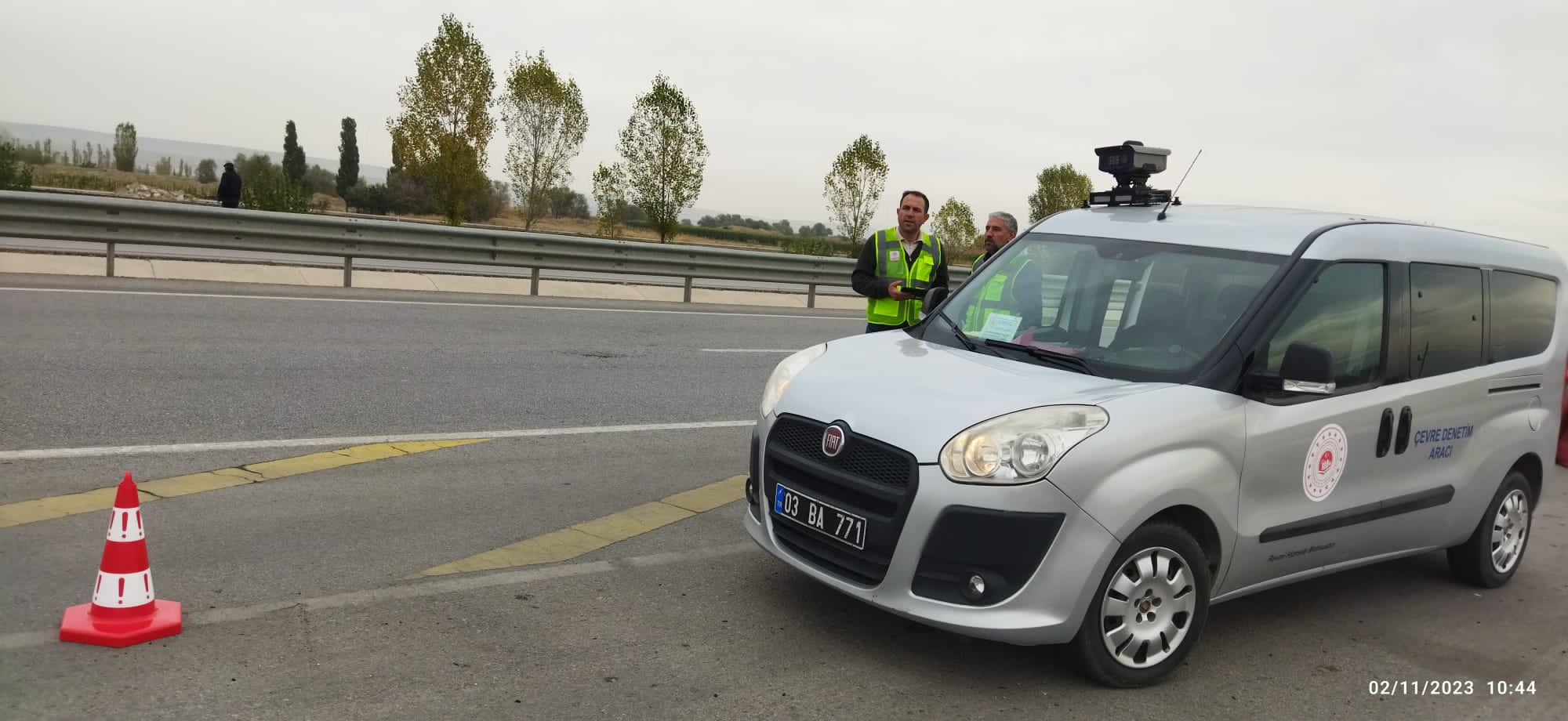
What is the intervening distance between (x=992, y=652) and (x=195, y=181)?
61047 mm

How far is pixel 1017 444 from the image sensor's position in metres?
4.17

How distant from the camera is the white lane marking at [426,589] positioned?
4.16 metres

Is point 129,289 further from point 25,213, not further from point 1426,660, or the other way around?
point 1426,660

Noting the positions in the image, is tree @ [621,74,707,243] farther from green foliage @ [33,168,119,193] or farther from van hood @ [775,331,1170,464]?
van hood @ [775,331,1170,464]

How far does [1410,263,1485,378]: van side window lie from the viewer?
545cm

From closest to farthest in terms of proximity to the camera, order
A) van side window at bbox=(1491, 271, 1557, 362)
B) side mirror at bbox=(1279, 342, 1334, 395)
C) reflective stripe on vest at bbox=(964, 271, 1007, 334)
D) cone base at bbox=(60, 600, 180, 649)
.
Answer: cone base at bbox=(60, 600, 180, 649) → side mirror at bbox=(1279, 342, 1334, 395) → reflective stripe on vest at bbox=(964, 271, 1007, 334) → van side window at bbox=(1491, 271, 1557, 362)

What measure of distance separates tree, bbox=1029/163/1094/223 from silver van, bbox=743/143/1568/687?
73273 mm

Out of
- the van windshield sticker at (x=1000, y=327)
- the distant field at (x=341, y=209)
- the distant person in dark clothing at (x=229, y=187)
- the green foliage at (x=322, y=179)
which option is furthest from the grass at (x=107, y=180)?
the van windshield sticker at (x=1000, y=327)

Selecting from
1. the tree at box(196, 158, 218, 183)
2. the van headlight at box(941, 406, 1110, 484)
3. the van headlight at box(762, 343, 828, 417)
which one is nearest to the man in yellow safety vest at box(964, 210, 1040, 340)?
→ the van headlight at box(762, 343, 828, 417)

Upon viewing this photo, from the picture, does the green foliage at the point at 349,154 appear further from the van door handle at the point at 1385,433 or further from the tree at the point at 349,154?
the van door handle at the point at 1385,433

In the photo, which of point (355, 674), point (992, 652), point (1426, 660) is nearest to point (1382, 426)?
point (1426, 660)

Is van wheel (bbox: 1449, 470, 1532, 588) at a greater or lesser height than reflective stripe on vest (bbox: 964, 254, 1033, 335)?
lesser

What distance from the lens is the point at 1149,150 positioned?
6188mm
